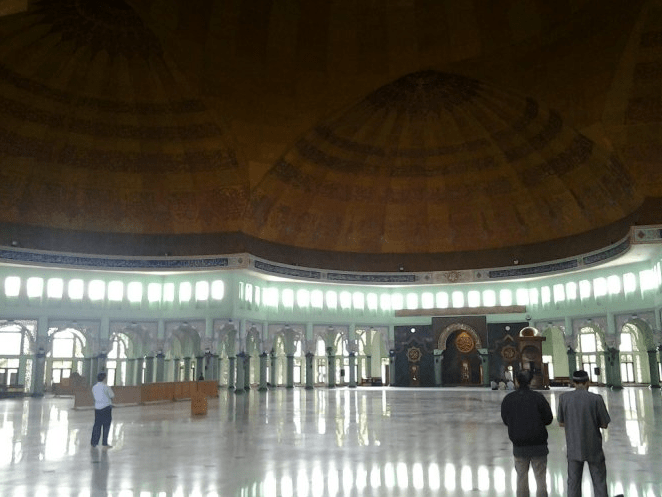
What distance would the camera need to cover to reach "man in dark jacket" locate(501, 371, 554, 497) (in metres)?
6.17

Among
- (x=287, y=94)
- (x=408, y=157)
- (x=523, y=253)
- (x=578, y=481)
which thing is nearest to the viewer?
(x=578, y=481)

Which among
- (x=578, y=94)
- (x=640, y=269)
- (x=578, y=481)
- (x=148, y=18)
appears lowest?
(x=578, y=481)

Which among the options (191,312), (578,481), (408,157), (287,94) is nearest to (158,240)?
(191,312)

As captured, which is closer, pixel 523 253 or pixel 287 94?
pixel 287 94

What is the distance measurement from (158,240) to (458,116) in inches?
687

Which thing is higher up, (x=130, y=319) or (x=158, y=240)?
(x=158, y=240)

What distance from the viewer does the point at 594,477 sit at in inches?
234

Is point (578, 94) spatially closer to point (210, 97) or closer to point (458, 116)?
point (458, 116)

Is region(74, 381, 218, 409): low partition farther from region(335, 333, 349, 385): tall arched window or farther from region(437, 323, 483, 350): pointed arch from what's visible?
region(437, 323, 483, 350): pointed arch

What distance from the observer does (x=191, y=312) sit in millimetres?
34594

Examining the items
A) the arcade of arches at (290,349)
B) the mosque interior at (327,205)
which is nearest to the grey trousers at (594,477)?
the mosque interior at (327,205)

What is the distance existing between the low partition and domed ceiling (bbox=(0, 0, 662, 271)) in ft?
30.9

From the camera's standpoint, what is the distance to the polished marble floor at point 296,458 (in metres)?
7.38

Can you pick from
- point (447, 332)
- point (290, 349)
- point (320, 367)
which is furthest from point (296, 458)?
point (320, 367)
